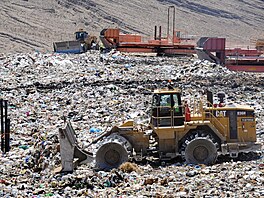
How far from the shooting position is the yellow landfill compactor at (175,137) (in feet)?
29.6

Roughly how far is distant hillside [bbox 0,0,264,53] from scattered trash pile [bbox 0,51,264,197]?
1466cm

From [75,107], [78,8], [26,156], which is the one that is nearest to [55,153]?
[26,156]

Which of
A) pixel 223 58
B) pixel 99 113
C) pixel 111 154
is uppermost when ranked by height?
pixel 223 58

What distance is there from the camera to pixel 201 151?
905cm

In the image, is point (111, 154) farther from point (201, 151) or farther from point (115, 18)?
point (115, 18)

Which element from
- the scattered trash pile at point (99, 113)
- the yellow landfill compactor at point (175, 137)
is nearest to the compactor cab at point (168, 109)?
the yellow landfill compactor at point (175, 137)

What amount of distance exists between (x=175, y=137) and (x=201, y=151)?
0.53 meters

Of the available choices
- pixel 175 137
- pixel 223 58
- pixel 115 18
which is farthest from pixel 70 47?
pixel 115 18

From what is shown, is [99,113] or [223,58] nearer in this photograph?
[99,113]

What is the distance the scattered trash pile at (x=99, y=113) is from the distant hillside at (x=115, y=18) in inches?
577

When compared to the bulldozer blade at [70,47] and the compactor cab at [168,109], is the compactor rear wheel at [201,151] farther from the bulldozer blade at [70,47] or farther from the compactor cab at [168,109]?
the bulldozer blade at [70,47]

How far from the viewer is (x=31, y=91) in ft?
61.4

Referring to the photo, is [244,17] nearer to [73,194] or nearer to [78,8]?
[78,8]

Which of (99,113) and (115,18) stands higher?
(115,18)
